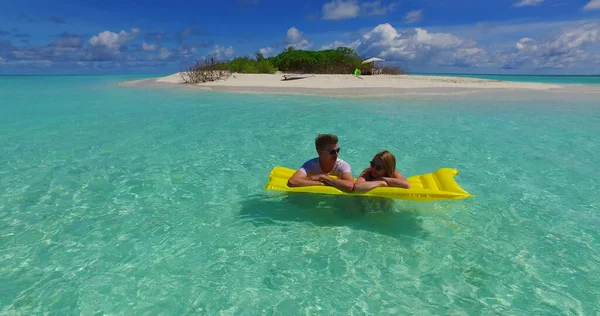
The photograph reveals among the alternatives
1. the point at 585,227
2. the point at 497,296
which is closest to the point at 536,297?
the point at 497,296

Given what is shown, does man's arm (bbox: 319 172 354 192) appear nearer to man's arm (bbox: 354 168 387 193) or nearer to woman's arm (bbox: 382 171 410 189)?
man's arm (bbox: 354 168 387 193)

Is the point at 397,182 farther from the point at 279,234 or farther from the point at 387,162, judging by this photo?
the point at 279,234

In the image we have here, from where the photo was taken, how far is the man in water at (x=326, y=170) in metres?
4.54

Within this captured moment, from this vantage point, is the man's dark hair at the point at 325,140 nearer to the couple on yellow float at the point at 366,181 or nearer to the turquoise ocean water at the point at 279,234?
the couple on yellow float at the point at 366,181

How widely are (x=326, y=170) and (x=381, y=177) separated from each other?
2.40 ft

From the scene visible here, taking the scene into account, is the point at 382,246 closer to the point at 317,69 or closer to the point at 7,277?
the point at 7,277

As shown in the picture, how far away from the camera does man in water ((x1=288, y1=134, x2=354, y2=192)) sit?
454 cm

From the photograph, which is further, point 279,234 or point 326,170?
point 326,170

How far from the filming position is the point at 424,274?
3.59 m

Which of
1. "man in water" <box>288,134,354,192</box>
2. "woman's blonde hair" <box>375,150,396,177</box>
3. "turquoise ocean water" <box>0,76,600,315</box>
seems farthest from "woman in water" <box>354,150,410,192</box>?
"turquoise ocean water" <box>0,76,600,315</box>

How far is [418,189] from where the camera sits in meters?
4.34

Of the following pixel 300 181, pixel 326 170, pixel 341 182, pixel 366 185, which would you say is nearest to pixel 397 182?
pixel 366 185

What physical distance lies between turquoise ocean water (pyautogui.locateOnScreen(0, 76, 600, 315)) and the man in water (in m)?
0.47

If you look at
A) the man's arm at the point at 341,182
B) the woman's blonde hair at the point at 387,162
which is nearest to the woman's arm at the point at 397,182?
the woman's blonde hair at the point at 387,162
